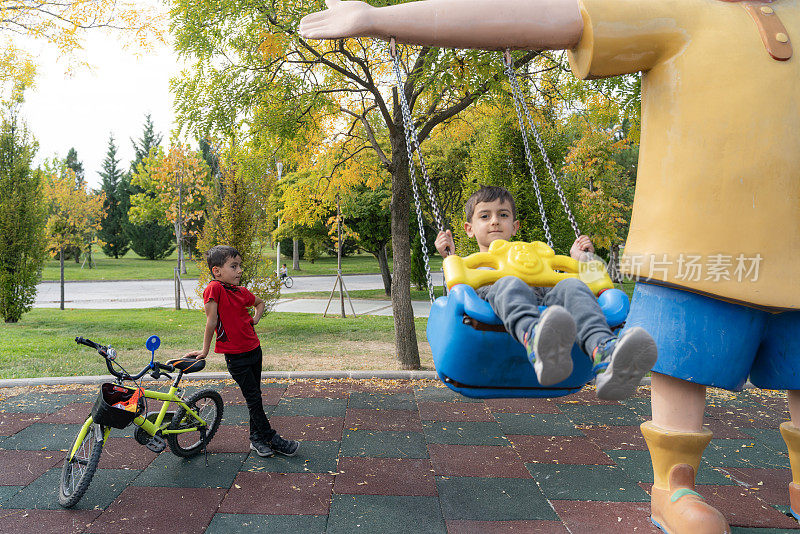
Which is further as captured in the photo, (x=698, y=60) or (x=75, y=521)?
(x=75, y=521)

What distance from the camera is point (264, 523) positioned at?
9.46 feet

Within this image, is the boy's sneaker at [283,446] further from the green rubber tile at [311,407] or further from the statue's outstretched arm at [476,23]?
the statue's outstretched arm at [476,23]

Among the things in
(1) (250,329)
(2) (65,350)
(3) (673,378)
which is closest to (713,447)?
(3) (673,378)

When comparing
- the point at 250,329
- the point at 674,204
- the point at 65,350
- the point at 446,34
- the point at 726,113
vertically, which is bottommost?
the point at 65,350

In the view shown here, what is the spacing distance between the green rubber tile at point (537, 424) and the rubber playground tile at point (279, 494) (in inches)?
68.6

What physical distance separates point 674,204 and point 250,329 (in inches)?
111

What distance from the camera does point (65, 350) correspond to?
Answer: 8.07 m

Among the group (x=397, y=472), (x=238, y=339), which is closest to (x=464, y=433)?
(x=397, y=472)

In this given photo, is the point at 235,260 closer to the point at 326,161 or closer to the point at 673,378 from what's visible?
the point at 673,378

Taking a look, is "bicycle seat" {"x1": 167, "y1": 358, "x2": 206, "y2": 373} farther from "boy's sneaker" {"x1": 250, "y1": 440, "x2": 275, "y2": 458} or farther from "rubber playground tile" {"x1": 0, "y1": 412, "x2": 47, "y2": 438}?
"rubber playground tile" {"x1": 0, "y1": 412, "x2": 47, "y2": 438}

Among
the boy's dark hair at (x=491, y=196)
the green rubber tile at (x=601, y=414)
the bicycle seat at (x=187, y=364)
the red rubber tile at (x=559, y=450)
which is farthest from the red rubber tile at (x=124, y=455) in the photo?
the green rubber tile at (x=601, y=414)

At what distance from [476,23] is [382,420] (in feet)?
10.7

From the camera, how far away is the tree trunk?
6.88 m

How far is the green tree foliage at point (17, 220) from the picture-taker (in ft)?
35.7
